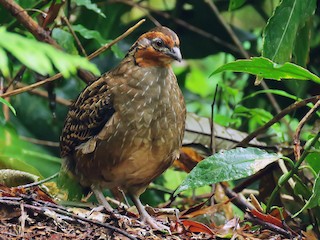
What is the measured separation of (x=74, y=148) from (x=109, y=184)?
276 mm

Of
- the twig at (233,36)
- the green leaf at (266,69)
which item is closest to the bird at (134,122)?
the green leaf at (266,69)

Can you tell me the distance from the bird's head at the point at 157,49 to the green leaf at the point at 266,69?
69cm

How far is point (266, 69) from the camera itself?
2.97 meters

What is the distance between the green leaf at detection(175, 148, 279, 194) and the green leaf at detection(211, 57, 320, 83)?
0.36 m

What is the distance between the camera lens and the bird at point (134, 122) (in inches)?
142

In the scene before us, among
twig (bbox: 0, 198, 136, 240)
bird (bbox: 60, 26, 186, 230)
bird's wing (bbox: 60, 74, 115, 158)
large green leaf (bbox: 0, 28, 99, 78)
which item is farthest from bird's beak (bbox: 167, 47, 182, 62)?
large green leaf (bbox: 0, 28, 99, 78)

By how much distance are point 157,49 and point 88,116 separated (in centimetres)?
50

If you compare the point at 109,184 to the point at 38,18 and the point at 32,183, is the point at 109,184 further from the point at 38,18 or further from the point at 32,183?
the point at 38,18

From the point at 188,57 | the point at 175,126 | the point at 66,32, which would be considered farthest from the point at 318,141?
the point at 188,57

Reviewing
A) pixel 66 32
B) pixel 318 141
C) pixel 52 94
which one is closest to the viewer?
pixel 318 141

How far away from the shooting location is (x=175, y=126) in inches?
145

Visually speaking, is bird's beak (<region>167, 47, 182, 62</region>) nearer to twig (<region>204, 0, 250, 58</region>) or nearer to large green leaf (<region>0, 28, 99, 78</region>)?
twig (<region>204, 0, 250, 58</region>)

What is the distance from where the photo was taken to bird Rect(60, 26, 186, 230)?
142 inches

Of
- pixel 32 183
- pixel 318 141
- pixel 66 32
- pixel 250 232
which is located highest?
pixel 66 32
